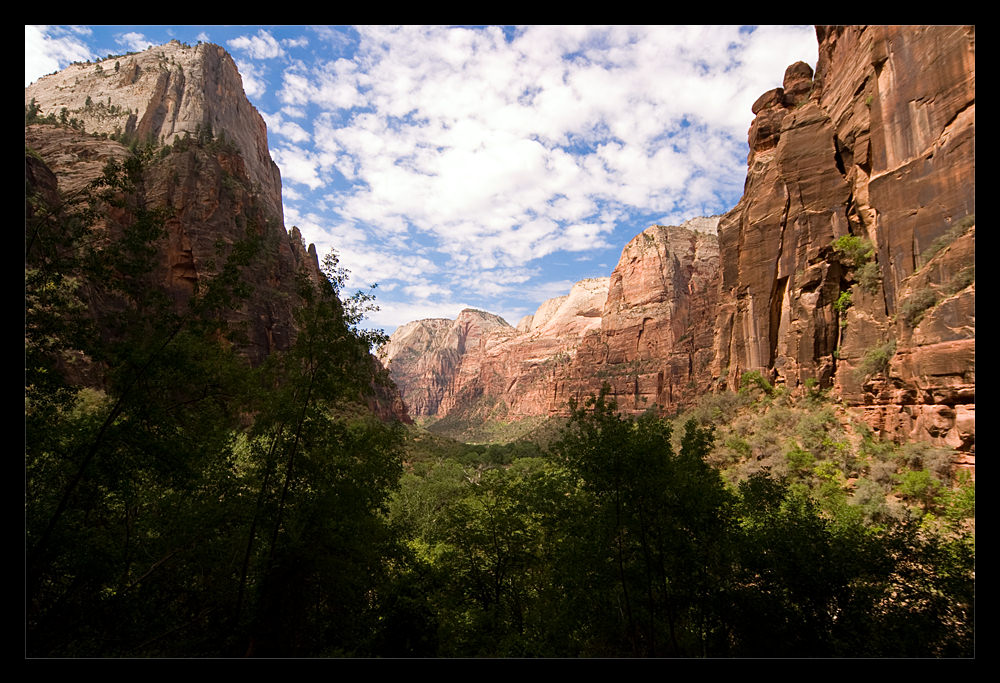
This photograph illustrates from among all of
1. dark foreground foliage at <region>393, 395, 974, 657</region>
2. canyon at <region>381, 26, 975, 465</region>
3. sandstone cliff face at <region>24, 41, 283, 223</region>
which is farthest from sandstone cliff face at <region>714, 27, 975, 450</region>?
sandstone cliff face at <region>24, 41, 283, 223</region>

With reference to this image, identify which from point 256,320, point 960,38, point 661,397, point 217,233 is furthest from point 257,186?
point 661,397

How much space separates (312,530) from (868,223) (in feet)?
101

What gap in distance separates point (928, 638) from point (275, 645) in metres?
11.9

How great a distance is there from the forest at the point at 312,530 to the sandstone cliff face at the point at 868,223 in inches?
344

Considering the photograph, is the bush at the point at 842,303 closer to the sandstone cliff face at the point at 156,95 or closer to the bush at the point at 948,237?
the bush at the point at 948,237

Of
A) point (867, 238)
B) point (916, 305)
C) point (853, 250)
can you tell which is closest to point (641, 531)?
point (916, 305)

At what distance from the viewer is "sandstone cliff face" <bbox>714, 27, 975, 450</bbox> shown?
1460 cm

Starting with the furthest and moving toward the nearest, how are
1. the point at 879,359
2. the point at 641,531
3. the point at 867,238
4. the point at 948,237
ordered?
the point at 867,238 → the point at 879,359 → the point at 948,237 → the point at 641,531

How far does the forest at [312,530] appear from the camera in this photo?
6.95 m

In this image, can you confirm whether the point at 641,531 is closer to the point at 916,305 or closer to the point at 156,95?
the point at 916,305

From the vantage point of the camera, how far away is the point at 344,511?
28.8ft

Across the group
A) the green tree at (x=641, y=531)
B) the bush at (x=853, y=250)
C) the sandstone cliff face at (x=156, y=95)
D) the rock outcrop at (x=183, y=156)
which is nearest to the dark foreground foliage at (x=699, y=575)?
the green tree at (x=641, y=531)

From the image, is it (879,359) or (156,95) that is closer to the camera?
(879,359)

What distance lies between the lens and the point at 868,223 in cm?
2238
